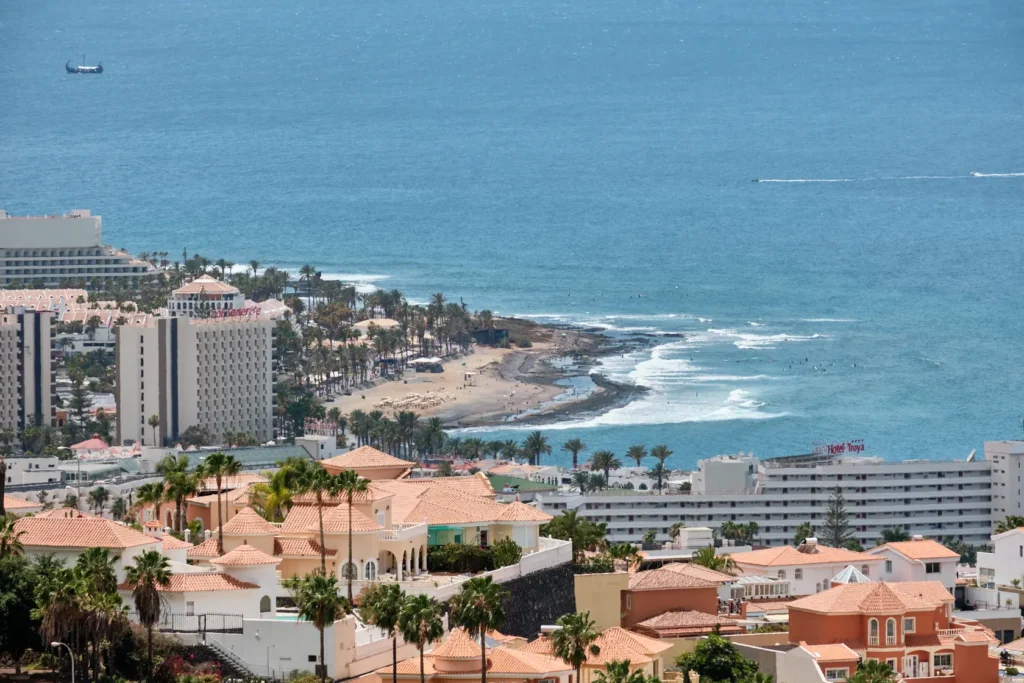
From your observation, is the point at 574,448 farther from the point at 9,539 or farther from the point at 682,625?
the point at 9,539

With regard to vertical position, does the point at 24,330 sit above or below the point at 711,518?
above

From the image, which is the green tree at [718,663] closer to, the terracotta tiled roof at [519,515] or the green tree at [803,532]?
the terracotta tiled roof at [519,515]

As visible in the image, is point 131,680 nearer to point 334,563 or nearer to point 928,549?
point 334,563

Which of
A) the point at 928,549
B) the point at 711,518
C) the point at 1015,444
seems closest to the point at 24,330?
the point at 711,518

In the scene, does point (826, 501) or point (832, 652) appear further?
point (826, 501)

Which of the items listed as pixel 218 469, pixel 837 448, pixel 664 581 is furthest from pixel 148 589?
pixel 837 448

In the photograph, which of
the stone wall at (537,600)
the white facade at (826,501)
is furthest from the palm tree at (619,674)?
the white facade at (826,501)
